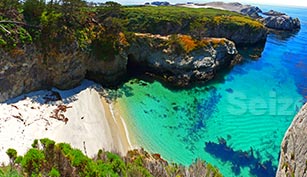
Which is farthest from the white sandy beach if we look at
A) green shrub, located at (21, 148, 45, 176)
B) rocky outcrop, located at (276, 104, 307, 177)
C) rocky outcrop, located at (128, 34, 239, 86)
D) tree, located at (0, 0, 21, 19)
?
rocky outcrop, located at (276, 104, 307, 177)

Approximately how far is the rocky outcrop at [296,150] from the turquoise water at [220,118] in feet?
32.2

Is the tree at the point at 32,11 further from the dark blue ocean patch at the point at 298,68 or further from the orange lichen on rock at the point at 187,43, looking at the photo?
the dark blue ocean patch at the point at 298,68

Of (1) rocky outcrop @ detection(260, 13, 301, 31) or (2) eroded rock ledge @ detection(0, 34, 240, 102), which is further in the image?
(1) rocky outcrop @ detection(260, 13, 301, 31)

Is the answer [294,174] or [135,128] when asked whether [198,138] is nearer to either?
[135,128]

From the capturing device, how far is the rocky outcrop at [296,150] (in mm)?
7451

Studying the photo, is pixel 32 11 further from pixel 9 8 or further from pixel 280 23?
pixel 280 23

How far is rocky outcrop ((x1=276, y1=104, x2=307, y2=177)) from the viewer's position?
7.45 m

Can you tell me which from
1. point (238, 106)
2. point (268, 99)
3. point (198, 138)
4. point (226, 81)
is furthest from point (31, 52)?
point (268, 99)

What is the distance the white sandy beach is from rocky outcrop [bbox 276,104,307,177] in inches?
488

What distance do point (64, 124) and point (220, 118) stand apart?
14338 millimetres

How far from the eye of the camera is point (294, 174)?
770 cm

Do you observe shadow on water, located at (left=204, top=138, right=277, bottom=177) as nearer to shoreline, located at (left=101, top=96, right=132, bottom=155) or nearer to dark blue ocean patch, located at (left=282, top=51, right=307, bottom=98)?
shoreline, located at (left=101, top=96, right=132, bottom=155)

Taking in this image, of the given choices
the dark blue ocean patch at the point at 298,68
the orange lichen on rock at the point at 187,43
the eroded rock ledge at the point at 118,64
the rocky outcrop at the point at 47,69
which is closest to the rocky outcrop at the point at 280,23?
the dark blue ocean patch at the point at 298,68

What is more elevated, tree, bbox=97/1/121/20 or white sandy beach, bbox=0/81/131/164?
tree, bbox=97/1/121/20
